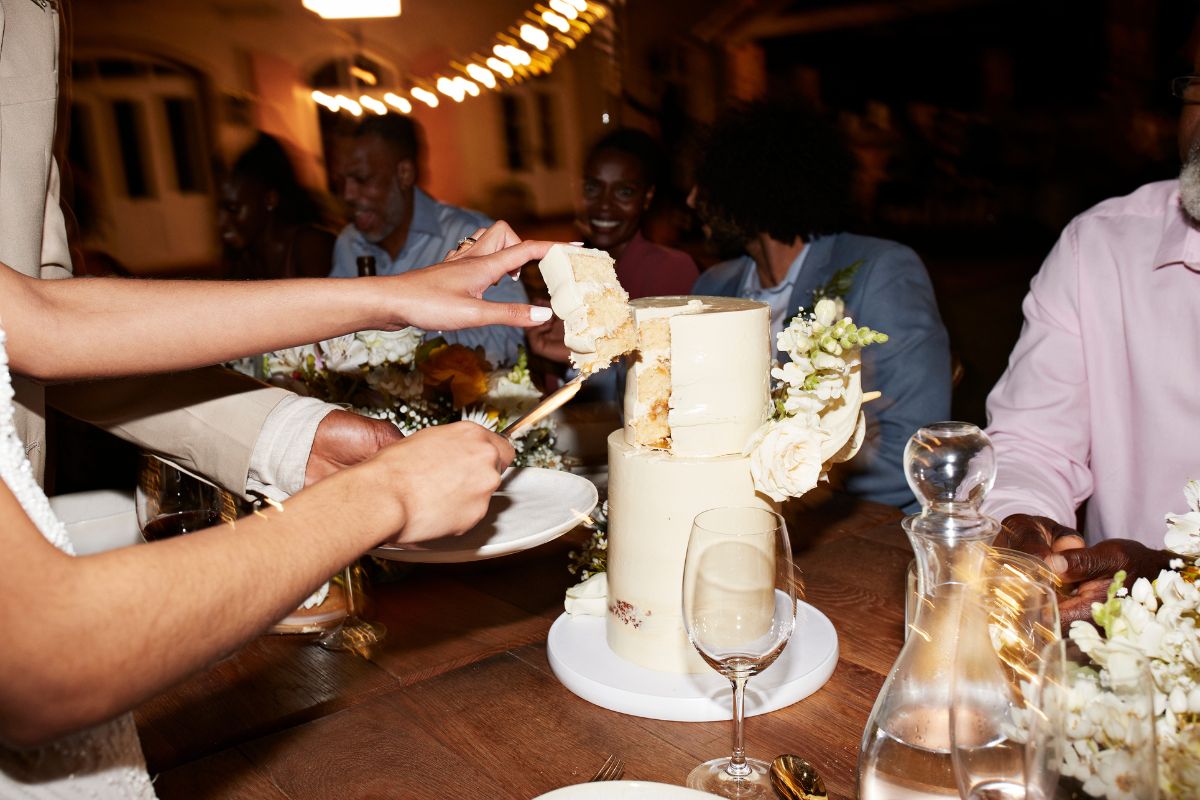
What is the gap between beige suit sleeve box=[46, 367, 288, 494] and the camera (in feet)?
4.41

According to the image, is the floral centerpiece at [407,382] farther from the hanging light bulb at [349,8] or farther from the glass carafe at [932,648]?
the hanging light bulb at [349,8]

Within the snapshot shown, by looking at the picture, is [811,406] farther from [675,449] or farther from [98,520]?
[98,520]

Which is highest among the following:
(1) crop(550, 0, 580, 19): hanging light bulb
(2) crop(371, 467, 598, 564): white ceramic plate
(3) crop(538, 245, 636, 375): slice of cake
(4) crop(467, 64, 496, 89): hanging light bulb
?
(1) crop(550, 0, 580, 19): hanging light bulb

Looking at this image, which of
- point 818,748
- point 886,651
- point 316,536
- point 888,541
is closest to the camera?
point 316,536

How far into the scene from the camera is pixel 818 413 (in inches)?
46.1

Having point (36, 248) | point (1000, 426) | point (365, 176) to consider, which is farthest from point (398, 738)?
point (365, 176)

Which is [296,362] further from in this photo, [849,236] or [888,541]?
[849,236]

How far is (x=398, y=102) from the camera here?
25.4 feet

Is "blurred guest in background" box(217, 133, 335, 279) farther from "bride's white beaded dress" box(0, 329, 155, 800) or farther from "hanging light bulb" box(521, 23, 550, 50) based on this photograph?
"bride's white beaded dress" box(0, 329, 155, 800)

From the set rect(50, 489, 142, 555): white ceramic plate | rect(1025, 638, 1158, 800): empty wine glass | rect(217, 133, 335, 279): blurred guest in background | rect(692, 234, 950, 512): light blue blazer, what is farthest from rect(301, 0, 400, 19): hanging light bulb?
rect(1025, 638, 1158, 800): empty wine glass

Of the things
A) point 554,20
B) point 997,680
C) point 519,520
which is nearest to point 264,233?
point 554,20

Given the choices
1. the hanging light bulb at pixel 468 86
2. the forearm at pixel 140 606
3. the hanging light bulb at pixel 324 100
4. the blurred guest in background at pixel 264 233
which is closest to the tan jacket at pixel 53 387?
the forearm at pixel 140 606

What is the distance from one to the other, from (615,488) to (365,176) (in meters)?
3.39

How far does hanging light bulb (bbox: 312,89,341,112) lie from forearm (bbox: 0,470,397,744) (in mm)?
7466
